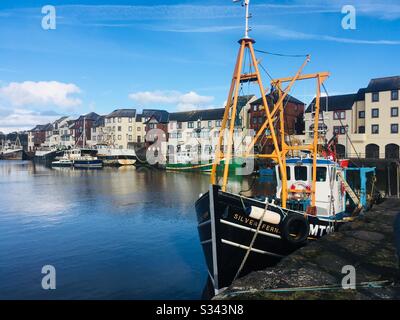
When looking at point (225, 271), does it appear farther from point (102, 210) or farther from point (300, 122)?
point (300, 122)

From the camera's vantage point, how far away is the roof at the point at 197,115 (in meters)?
99.8

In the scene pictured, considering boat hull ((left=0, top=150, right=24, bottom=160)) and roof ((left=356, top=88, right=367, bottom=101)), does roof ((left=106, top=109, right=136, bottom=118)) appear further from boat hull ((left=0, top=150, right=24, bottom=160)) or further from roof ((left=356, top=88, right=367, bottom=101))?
roof ((left=356, top=88, right=367, bottom=101))

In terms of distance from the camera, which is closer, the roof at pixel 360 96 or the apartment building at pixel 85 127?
the roof at pixel 360 96

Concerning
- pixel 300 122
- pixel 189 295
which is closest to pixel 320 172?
pixel 189 295

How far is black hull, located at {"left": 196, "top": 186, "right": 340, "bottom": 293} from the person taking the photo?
11.9 meters

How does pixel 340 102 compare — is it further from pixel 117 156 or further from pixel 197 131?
pixel 117 156

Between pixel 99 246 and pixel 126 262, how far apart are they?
3.91 meters

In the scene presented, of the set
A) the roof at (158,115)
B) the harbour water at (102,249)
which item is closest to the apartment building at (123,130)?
the roof at (158,115)

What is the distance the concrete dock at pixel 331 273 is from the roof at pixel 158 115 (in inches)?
4014

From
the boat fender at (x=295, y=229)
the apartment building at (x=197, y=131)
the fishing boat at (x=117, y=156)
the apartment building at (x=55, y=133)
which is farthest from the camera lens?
the apartment building at (x=55, y=133)

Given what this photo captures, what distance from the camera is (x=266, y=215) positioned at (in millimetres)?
12281

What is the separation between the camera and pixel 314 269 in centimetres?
1007

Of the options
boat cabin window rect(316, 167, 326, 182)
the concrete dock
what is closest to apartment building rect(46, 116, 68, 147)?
boat cabin window rect(316, 167, 326, 182)

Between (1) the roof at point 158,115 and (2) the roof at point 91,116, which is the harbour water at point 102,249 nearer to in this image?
(1) the roof at point 158,115
